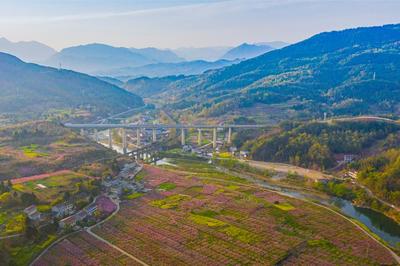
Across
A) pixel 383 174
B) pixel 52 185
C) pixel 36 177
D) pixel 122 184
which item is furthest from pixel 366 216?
pixel 36 177

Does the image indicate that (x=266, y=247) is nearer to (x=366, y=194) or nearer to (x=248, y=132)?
(x=366, y=194)

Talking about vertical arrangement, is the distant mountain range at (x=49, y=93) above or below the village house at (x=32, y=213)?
above

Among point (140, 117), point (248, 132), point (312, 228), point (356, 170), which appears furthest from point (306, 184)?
point (140, 117)

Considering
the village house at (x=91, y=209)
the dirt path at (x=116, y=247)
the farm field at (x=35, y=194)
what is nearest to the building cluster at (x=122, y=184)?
the farm field at (x=35, y=194)

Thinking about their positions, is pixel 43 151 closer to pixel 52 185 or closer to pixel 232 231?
pixel 52 185

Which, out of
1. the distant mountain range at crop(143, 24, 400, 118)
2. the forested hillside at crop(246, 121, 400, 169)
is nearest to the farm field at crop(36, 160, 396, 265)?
the forested hillside at crop(246, 121, 400, 169)

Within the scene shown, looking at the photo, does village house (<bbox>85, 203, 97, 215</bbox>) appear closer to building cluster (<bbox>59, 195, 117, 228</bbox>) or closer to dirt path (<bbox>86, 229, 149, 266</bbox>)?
building cluster (<bbox>59, 195, 117, 228</bbox>)

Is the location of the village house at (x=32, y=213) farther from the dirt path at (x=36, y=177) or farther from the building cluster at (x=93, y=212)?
the dirt path at (x=36, y=177)
